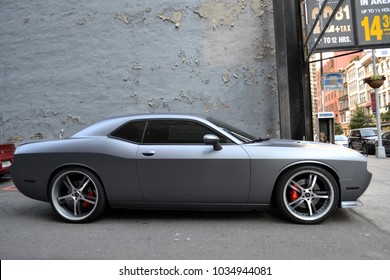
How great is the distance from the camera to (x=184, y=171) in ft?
13.1

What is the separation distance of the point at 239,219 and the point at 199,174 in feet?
2.75

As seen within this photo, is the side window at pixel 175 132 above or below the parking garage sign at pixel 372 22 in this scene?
below

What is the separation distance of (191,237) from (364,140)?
1877 centimetres

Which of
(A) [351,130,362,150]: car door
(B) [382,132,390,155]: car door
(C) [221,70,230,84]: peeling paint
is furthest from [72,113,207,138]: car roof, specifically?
(A) [351,130,362,150]: car door

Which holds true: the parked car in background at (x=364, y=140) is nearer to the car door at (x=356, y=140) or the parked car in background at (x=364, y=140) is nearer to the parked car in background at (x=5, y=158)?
the car door at (x=356, y=140)

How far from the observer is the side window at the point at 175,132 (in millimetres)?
4156

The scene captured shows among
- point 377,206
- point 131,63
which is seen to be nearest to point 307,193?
point 377,206

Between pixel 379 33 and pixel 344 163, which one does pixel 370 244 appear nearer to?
pixel 344 163

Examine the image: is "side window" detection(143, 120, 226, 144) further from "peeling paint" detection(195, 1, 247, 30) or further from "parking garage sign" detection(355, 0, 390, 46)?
"parking garage sign" detection(355, 0, 390, 46)

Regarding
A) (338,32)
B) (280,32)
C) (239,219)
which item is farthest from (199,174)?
(338,32)

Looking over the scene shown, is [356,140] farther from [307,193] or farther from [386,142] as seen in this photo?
[307,193]

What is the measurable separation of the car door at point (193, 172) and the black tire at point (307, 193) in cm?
45

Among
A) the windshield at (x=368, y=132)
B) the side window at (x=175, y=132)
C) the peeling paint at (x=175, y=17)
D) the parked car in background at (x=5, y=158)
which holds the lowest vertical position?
the windshield at (x=368, y=132)

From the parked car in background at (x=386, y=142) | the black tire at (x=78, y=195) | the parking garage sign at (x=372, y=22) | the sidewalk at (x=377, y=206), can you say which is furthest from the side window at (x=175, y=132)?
the parked car in background at (x=386, y=142)
